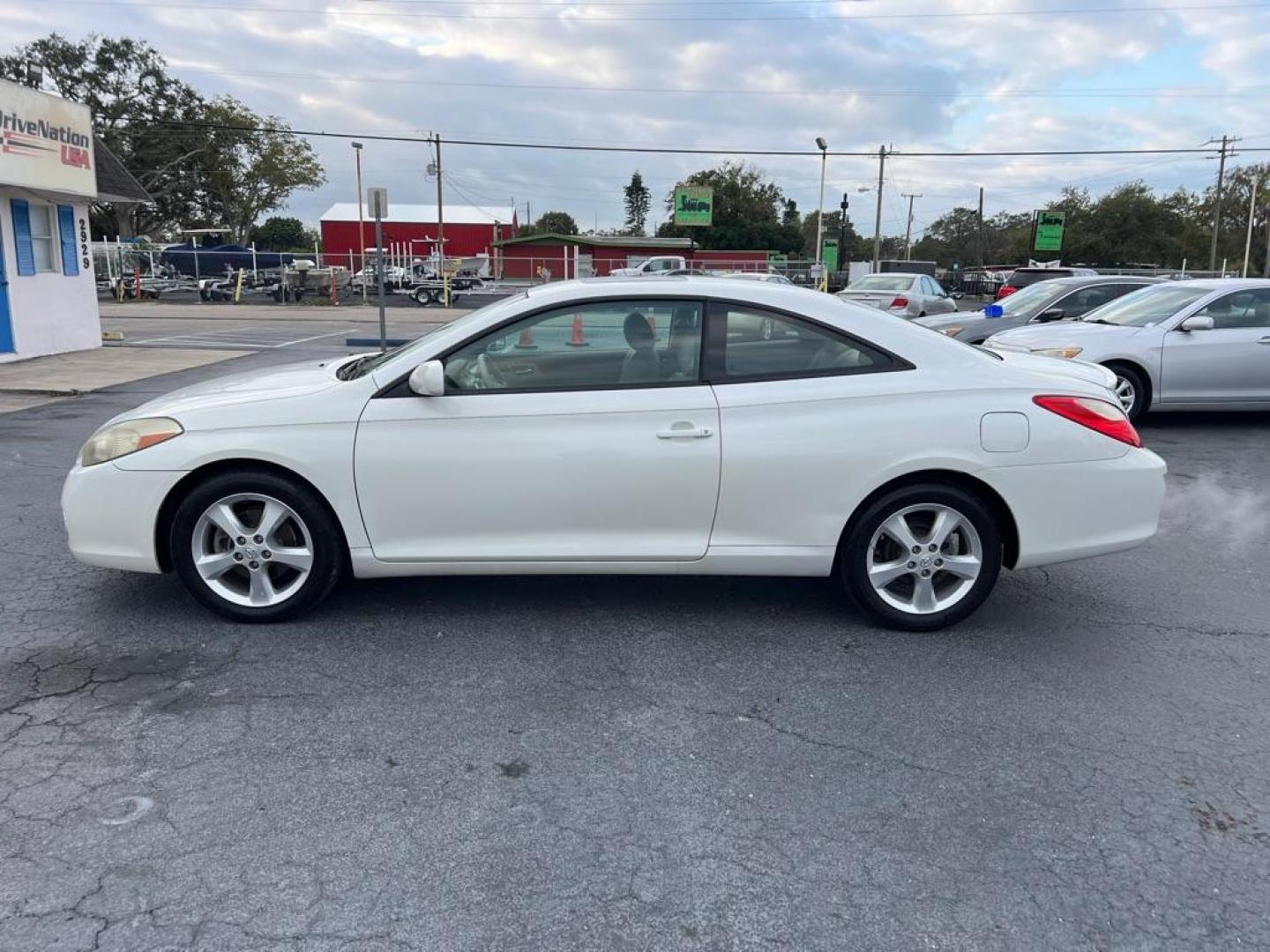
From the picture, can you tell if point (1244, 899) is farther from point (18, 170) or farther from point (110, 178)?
point (110, 178)

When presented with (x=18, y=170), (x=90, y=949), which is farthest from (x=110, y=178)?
(x=90, y=949)

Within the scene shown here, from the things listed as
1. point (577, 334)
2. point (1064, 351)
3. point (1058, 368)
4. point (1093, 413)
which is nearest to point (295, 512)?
point (577, 334)

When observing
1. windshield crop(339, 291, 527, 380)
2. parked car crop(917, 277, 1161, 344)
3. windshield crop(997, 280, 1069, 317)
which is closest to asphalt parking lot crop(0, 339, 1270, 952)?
windshield crop(339, 291, 527, 380)

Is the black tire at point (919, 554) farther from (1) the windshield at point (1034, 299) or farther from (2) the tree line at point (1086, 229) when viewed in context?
(2) the tree line at point (1086, 229)

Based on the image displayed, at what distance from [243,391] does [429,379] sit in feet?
3.41

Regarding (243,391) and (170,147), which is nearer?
(243,391)

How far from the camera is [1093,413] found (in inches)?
168

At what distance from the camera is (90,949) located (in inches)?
91.4

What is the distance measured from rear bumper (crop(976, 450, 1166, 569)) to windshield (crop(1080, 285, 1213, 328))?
6.00 meters

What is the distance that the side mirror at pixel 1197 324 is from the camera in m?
9.16

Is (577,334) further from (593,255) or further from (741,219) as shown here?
(741,219)

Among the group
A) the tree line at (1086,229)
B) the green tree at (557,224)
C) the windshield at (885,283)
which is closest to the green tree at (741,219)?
the tree line at (1086,229)

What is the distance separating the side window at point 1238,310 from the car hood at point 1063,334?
78cm

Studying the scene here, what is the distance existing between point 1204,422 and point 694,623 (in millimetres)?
8311
